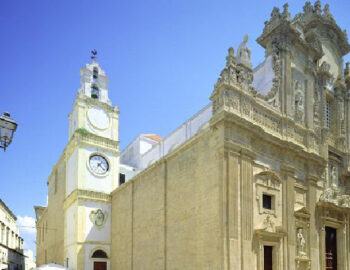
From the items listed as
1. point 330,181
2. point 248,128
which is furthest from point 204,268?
point 330,181

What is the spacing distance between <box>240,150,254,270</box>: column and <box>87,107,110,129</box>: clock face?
46.1ft

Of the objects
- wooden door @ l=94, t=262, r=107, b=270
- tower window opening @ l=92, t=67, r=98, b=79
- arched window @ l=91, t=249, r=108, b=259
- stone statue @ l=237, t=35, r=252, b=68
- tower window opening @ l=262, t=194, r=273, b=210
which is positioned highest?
tower window opening @ l=92, t=67, r=98, b=79

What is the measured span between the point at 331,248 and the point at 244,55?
1160 centimetres

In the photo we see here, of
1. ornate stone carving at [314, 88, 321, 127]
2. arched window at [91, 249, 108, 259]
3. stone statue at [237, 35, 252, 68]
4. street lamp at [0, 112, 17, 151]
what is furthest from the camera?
arched window at [91, 249, 108, 259]

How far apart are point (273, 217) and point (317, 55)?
1020 centimetres

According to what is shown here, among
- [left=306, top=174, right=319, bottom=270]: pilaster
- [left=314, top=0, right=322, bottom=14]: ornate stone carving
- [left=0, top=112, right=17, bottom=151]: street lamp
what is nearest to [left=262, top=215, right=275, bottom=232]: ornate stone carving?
[left=306, top=174, right=319, bottom=270]: pilaster

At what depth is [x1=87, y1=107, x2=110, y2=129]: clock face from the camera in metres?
26.9

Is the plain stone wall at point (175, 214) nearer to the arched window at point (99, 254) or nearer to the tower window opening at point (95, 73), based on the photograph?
the arched window at point (99, 254)

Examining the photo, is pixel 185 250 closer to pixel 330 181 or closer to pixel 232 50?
pixel 232 50

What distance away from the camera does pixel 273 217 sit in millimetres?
16578

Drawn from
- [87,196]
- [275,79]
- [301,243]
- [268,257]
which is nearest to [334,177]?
[301,243]

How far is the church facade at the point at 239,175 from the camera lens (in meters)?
15.2

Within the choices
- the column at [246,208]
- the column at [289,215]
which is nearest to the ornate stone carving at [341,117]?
the column at [289,215]

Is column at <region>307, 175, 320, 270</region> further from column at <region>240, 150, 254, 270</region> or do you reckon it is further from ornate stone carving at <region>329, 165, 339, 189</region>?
column at <region>240, 150, 254, 270</region>
